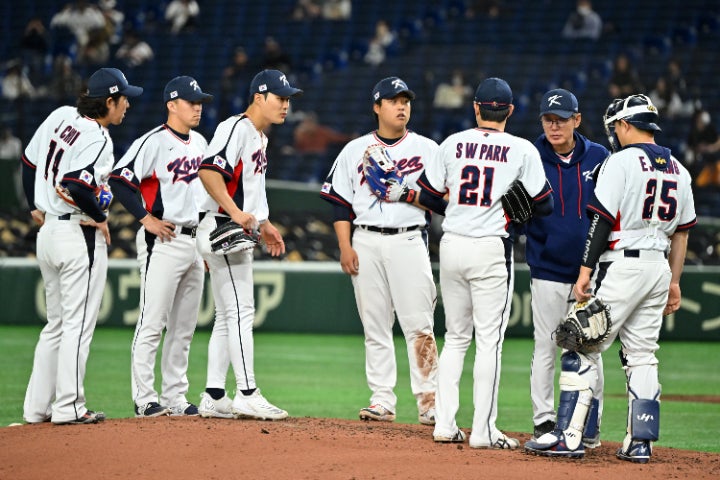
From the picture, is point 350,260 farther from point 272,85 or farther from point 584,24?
point 584,24

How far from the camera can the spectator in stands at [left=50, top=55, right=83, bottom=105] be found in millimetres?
19984

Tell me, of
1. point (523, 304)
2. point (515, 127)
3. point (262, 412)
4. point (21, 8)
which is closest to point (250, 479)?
point (262, 412)

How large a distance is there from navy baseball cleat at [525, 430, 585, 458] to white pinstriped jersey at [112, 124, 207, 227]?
257 cm

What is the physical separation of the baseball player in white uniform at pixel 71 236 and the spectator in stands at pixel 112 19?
16905mm

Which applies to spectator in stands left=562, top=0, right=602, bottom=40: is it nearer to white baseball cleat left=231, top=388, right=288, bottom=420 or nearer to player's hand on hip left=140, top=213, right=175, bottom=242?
player's hand on hip left=140, top=213, right=175, bottom=242

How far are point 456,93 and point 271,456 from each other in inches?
597

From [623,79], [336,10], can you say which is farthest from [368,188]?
[336,10]

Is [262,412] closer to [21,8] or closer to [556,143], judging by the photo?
[556,143]

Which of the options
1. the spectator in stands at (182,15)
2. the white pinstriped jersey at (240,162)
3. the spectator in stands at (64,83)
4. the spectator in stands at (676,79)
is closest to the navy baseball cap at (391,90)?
the white pinstriped jersey at (240,162)

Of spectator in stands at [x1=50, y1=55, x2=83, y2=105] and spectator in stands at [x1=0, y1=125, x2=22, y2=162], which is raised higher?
spectator in stands at [x1=50, y1=55, x2=83, y2=105]

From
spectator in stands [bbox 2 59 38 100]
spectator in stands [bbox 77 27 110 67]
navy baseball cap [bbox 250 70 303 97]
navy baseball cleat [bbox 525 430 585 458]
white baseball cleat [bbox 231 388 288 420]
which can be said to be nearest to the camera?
navy baseball cleat [bbox 525 430 585 458]

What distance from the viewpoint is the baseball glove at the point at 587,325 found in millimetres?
6141

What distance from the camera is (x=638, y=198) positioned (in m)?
6.24

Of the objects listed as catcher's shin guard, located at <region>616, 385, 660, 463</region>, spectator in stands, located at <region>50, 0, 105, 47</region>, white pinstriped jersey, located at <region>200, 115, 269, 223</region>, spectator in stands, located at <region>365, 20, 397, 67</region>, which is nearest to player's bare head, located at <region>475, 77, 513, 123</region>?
white pinstriped jersey, located at <region>200, 115, 269, 223</region>
